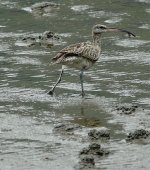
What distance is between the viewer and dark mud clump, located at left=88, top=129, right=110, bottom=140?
37.0ft

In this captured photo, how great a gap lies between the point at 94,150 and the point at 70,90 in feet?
13.6

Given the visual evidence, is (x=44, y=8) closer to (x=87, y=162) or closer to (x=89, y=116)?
(x=89, y=116)

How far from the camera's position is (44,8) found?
23.0 metres

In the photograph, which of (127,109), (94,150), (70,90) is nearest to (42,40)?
(70,90)

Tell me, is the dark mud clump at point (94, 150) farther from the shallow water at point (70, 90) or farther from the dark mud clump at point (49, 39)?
the dark mud clump at point (49, 39)

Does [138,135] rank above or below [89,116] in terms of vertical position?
above

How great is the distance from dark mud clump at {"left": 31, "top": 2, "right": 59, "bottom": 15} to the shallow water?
25cm

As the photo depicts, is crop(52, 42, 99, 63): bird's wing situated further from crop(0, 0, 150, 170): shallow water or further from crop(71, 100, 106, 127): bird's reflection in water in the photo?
crop(71, 100, 106, 127): bird's reflection in water

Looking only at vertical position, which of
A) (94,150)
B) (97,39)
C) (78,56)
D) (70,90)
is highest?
(97,39)

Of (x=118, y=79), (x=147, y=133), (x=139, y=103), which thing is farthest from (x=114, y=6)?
(x=147, y=133)

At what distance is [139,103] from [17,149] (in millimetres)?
3064

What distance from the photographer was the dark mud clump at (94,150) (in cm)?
1055

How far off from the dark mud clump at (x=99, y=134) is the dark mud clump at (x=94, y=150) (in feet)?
2.02

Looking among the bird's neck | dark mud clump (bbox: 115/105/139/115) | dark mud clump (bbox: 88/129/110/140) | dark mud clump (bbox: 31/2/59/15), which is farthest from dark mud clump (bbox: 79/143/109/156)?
dark mud clump (bbox: 31/2/59/15)
